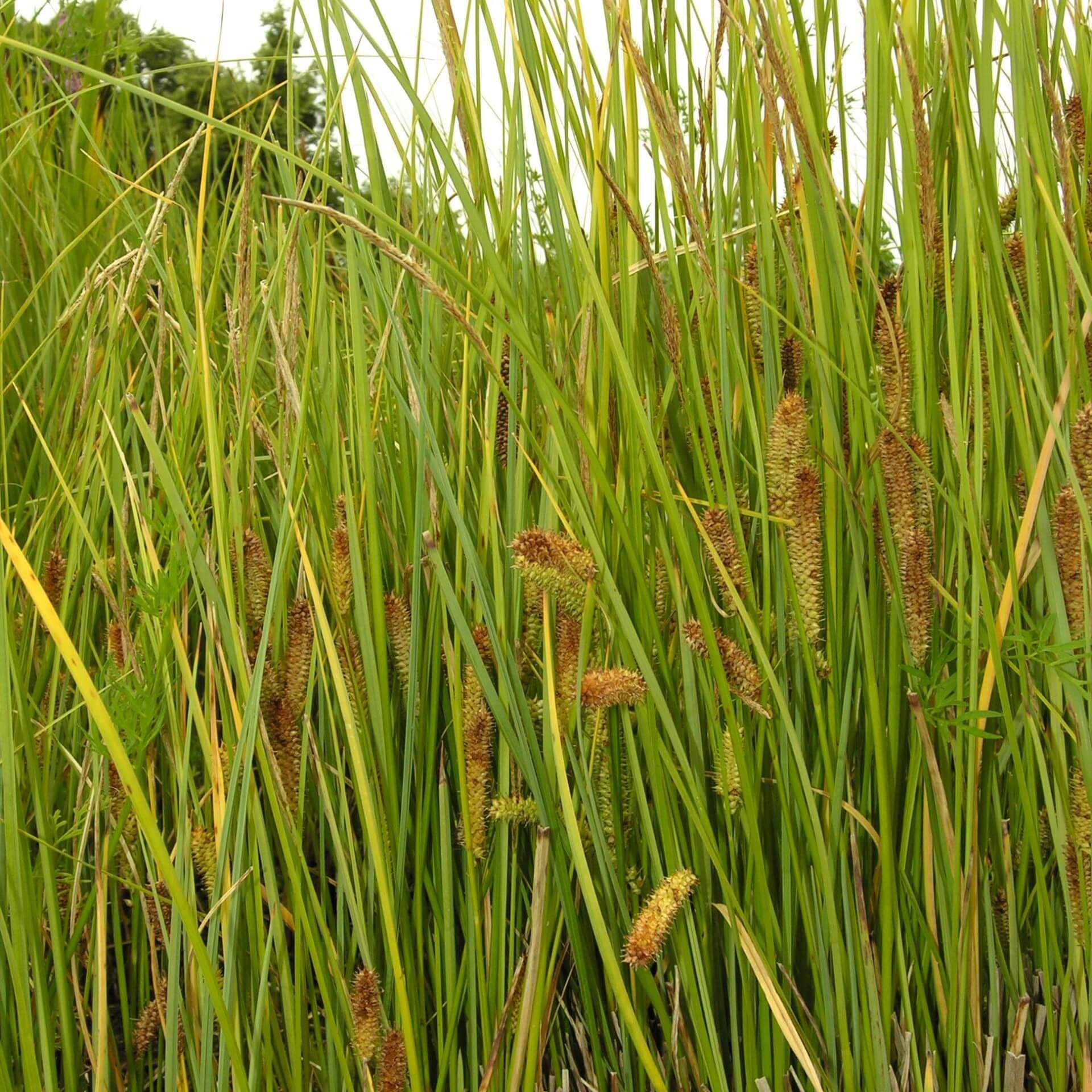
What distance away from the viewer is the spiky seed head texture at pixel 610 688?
29.0 inches

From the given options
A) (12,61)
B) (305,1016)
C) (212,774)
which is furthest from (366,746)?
(12,61)

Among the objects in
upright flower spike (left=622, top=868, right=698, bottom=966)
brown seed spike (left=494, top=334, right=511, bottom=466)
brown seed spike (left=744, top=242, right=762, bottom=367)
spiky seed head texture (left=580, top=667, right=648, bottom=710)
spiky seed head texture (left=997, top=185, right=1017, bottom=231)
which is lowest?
upright flower spike (left=622, top=868, right=698, bottom=966)

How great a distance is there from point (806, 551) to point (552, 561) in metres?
0.19

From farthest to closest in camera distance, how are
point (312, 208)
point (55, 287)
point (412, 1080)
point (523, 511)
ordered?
point (55, 287) → point (523, 511) → point (412, 1080) → point (312, 208)

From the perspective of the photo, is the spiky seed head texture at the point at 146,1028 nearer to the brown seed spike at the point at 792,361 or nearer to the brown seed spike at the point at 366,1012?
the brown seed spike at the point at 366,1012

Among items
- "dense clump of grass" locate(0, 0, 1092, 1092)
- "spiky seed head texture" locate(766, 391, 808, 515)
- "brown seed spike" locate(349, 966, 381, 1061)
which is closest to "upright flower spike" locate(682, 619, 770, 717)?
"dense clump of grass" locate(0, 0, 1092, 1092)

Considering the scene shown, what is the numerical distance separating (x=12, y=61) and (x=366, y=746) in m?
2.34

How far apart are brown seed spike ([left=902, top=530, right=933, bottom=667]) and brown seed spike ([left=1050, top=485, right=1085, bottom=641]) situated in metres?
0.10

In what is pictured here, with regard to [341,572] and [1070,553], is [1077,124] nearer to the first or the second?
[1070,553]

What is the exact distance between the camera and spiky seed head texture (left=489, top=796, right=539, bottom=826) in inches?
33.3

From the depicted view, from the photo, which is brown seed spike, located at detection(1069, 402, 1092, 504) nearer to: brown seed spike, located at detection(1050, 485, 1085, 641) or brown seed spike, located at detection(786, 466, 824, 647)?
brown seed spike, located at detection(1050, 485, 1085, 641)

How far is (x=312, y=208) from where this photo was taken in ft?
1.90

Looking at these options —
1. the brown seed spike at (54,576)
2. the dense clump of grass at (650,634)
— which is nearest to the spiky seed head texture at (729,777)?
the dense clump of grass at (650,634)

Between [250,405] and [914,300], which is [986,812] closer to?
[914,300]
